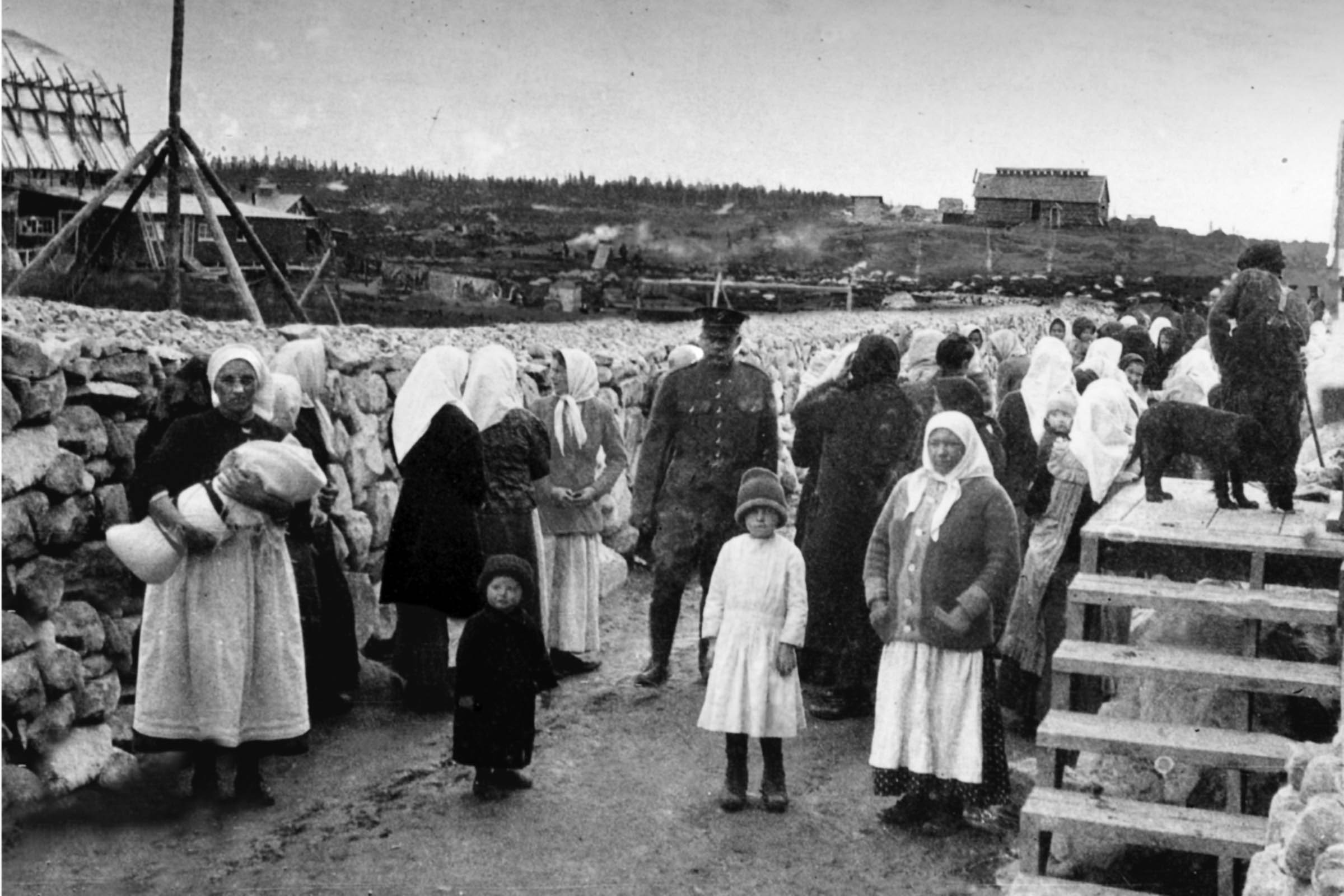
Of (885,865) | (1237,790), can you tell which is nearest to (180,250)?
(885,865)

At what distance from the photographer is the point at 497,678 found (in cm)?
498

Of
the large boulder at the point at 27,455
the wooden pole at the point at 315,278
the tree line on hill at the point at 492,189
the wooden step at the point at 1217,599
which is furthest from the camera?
the wooden pole at the point at 315,278

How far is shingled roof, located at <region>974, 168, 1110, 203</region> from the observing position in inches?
649

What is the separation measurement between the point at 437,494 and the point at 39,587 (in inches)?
63.2

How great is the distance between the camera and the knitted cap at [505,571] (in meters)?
5.05

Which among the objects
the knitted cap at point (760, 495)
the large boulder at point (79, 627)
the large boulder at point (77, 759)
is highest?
the knitted cap at point (760, 495)

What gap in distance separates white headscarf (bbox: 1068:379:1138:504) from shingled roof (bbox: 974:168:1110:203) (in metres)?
10.3

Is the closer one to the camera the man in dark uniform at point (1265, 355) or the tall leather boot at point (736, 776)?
the tall leather boot at point (736, 776)

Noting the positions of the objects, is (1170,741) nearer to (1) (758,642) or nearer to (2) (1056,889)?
(2) (1056,889)

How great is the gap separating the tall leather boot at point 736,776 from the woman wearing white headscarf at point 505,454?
1496 mm

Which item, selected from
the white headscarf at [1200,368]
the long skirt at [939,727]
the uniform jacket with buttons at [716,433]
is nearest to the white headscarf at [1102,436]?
the long skirt at [939,727]

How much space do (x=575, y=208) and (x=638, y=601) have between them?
4.34 meters

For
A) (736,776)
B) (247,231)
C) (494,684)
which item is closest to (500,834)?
(494,684)

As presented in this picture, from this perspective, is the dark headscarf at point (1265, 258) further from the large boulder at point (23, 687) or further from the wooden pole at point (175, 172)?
the wooden pole at point (175, 172)
